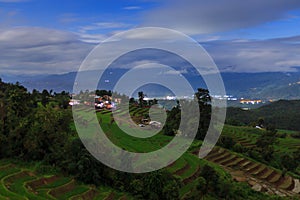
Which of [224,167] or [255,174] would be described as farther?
[255,174]

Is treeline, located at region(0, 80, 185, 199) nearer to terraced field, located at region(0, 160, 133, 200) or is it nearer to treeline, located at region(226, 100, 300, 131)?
terraced field, located at region(0, 160, 133, 200)

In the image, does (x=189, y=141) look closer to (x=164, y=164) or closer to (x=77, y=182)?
(x=164, y=164)

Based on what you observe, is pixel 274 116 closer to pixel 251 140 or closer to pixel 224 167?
pixel 251 140

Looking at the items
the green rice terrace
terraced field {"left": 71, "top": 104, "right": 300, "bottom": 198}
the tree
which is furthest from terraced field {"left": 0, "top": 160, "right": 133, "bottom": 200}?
the tree

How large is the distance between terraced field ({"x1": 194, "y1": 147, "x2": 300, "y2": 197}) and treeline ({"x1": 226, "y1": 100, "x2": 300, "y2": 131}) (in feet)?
106

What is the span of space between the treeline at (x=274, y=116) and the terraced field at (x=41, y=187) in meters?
52.1

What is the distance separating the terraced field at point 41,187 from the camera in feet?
53.7

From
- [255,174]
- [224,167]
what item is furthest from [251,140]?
[224,167]

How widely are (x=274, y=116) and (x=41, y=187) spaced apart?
74.2m

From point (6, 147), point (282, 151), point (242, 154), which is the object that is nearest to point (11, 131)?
point (6, 147)

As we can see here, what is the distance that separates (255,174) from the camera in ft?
107

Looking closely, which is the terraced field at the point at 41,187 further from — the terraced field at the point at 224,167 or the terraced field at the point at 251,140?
the terraced field at the point at 251,140

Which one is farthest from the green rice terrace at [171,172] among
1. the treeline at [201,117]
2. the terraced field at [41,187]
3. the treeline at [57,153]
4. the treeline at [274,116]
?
the treeline at [274,116]

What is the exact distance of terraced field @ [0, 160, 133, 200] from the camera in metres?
16.4
